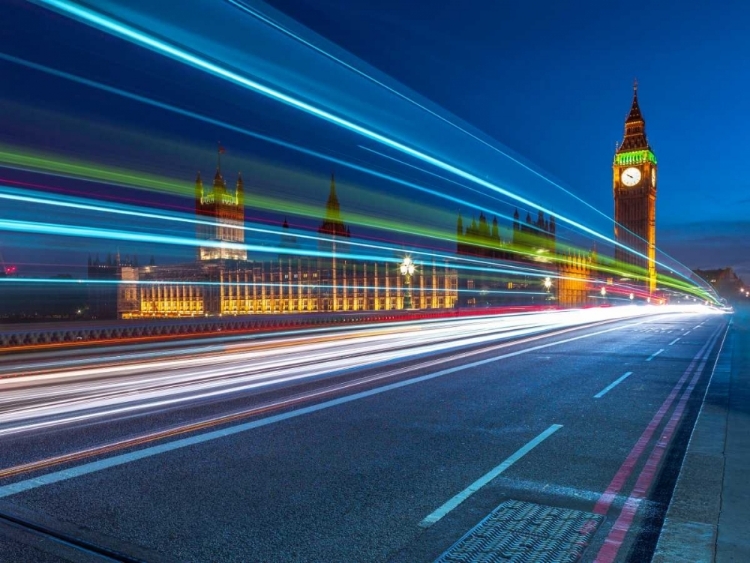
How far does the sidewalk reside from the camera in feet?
13.6

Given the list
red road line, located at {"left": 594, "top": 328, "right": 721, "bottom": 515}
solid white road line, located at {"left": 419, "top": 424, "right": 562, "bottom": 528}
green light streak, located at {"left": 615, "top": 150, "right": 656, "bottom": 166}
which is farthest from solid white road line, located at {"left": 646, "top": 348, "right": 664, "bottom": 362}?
green light streak, located at {"left": 615, "top": 150, "right": 656, "bottom": 166}

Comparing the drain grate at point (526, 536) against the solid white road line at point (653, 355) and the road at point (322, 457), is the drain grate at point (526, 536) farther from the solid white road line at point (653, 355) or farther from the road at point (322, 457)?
the solid white road line at point (653, 355)

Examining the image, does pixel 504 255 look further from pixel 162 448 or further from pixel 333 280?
pixel 162 448

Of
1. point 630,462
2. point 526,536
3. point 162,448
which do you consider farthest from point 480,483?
point 162,448

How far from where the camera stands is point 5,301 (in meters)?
43.2

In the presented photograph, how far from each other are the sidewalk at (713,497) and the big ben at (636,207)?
136 meters

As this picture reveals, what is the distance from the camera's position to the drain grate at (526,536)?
13.4 ft

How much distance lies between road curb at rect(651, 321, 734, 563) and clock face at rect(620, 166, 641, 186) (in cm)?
16304

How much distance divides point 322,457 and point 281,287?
85763 millimetres

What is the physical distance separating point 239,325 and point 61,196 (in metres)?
11.0

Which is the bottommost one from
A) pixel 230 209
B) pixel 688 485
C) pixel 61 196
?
pixel 688 485

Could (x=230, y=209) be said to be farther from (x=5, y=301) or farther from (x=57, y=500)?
(x=57, y=500)

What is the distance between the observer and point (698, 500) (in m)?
5.14

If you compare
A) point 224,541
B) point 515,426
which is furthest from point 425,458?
point 224,541
